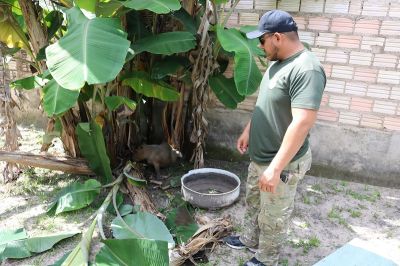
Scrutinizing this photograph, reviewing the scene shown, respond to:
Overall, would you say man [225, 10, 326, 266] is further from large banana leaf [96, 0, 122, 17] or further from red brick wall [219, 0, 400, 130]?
red brick wall [219, 0, 400, 130]

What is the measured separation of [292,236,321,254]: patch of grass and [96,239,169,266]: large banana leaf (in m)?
1.13

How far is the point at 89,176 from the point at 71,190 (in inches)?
20.7

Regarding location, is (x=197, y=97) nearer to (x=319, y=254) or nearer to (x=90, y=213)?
(x=90, y=213)

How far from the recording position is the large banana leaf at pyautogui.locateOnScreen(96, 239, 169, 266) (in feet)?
7.88

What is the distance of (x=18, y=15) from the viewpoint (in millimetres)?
3805

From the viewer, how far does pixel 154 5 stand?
2.77 m

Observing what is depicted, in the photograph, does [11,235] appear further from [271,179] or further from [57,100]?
[271,179]

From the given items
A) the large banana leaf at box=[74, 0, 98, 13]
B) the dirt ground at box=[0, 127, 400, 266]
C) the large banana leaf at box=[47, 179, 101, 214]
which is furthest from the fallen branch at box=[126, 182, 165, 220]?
the large banana leaf at box=[74, 0, 98, 13]

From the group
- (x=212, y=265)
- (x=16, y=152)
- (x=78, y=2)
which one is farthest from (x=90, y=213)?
(x=78, y=2)

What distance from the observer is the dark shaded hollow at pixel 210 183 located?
12.0 ft

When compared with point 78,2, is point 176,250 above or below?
below

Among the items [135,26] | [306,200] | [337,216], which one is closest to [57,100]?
[135,26]

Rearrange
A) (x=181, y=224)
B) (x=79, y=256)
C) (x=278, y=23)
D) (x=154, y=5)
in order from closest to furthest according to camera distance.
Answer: (x=278, y=23) < (x=79, y=256) < (x=154, y=5) < (x=181, y=224)

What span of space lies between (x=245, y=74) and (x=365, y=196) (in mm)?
1833
